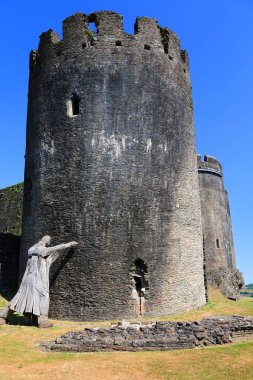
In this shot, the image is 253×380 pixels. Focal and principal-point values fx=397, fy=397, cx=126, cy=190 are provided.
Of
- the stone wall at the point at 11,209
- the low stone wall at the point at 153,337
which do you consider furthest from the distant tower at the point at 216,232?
the low stone wall at the point at 153,337

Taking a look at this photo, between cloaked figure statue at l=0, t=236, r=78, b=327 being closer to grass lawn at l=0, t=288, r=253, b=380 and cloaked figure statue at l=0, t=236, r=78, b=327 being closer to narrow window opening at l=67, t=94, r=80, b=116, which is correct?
grass lawn at l=0, t=288, r=253, b=380

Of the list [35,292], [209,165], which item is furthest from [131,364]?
[209,165]

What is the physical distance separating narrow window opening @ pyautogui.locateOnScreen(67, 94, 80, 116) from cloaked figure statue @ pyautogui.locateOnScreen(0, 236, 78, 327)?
16.4 feet

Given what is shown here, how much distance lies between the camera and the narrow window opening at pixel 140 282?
516 inches

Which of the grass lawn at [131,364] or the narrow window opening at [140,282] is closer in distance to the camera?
the grass lawn at [131,364]

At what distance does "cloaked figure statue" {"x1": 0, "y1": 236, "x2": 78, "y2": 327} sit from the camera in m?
11.7

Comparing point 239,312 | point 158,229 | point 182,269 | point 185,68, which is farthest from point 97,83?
point 239,312

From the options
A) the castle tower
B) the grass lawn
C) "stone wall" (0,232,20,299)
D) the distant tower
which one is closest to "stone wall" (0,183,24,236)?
"stone wall" (0,232,20,299)

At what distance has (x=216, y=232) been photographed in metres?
27.0

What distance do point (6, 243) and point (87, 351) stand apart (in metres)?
9.36

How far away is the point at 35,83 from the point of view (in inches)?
644

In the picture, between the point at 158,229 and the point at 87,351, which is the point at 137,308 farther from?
the point at 87,351

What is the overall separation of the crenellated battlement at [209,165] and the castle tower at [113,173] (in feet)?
39.8

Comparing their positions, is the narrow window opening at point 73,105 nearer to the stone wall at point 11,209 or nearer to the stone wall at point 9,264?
the stone wall at point 9,264
